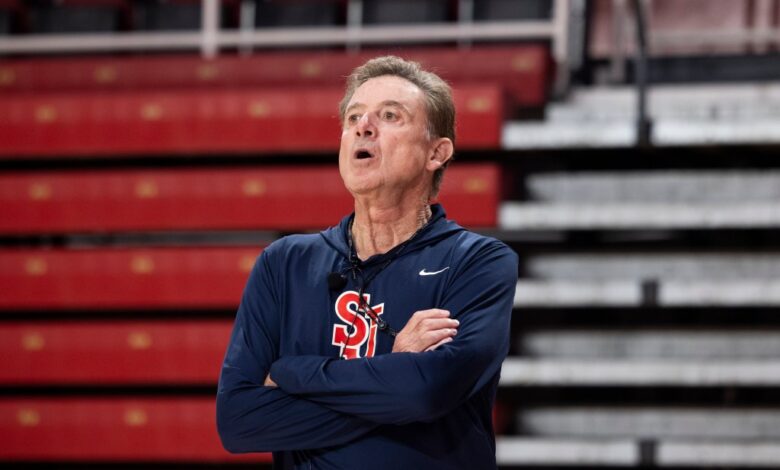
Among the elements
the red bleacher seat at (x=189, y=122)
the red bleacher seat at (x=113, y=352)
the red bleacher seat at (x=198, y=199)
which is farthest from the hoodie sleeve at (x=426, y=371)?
the red bleacher seat at (x=113, y=352)

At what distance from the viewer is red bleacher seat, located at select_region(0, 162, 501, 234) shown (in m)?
4.37

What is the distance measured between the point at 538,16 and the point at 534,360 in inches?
64.2

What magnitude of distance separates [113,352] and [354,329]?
3.22 m

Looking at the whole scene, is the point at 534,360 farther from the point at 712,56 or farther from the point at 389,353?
the point at 389,353

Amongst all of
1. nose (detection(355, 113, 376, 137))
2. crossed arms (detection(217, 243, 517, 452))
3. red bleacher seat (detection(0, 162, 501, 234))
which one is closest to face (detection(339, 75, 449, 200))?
nose (detection(355, 113, 376, 137))

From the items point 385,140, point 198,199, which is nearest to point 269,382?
point 385,140

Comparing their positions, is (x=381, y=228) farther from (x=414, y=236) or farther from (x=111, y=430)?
(x=111, y=430)

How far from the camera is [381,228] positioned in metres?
1.65

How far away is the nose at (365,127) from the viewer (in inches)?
63.7

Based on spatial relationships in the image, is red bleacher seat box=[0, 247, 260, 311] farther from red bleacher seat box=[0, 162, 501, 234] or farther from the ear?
the ear

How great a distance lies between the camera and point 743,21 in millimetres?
5410

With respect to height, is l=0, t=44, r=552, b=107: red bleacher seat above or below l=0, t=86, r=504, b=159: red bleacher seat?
above

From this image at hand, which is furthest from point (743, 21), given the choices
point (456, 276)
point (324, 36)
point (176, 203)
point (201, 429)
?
point (456, 276)

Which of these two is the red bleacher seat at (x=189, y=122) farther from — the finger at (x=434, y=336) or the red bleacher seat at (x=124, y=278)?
the finger at (x=434, y=336)
